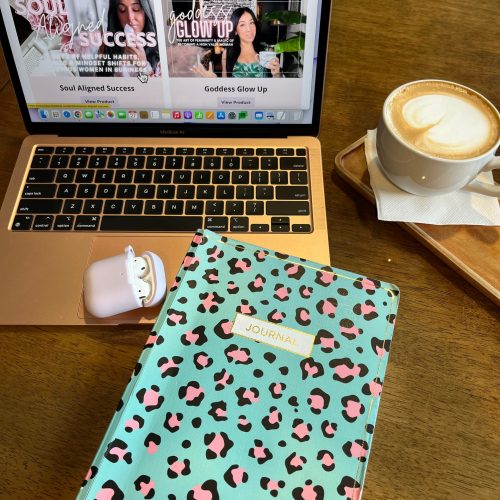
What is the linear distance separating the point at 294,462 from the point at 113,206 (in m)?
0.38

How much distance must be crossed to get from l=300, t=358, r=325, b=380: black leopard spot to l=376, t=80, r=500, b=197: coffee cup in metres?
0.27

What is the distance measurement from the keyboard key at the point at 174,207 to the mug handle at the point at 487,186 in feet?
1.15

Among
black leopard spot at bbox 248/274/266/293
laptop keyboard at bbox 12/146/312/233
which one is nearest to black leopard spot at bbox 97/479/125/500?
black leopard spot at bbox 248/274/266/293

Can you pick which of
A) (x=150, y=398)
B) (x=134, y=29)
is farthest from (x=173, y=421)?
(x=134, y=29)

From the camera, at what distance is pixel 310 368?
46 cm

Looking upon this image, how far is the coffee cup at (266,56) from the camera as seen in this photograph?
0.63 meters

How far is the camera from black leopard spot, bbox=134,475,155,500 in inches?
15.4

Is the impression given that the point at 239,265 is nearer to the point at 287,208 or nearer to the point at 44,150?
the point at 287,208

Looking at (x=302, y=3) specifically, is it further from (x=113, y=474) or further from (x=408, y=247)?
(x=113, y=474)

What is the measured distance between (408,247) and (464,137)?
145 mm

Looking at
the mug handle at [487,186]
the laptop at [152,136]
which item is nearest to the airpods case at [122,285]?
the laptop at [152,136]

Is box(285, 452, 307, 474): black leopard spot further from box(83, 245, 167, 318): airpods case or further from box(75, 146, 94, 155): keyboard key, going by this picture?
box(75, 146, 94, 155): keyboard key

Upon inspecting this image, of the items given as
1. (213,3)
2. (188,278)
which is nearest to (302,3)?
(213,3)

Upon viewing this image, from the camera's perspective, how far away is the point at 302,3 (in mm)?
594
